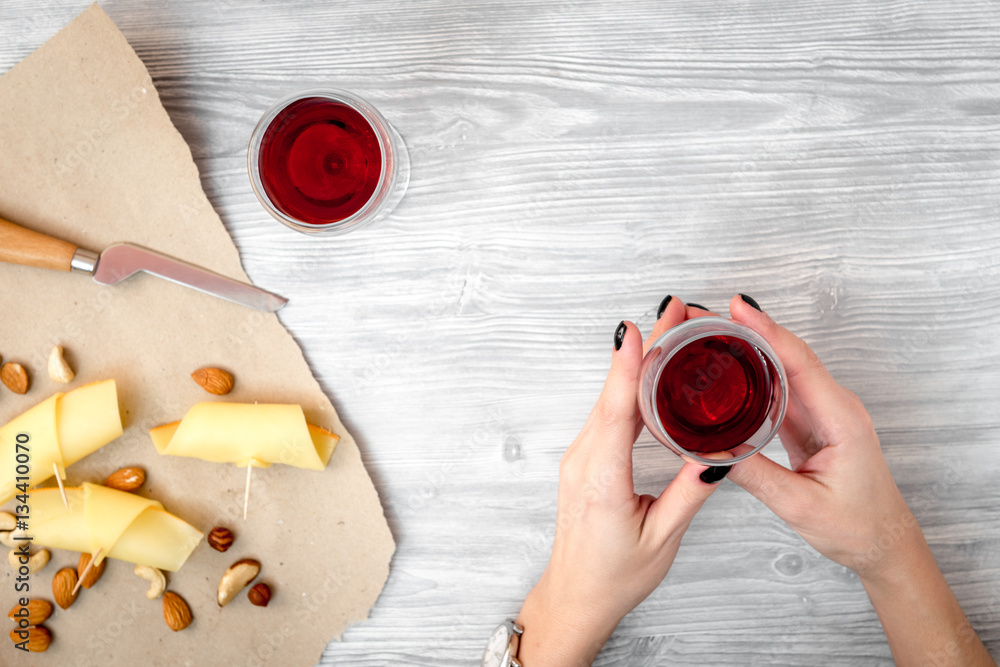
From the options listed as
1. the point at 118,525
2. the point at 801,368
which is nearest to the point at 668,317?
the point at 801,368

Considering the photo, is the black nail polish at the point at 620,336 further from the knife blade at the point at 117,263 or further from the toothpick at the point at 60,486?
the toothpick at the point at 60,486

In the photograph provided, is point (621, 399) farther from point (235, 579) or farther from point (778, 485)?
point (235, 579)

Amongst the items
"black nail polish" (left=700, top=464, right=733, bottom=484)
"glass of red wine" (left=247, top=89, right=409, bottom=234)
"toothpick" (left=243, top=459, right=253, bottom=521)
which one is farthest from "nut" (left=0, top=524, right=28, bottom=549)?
"black nail polish" (left=700, top=464, right=733, bottom=484)

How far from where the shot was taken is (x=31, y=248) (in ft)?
2.98

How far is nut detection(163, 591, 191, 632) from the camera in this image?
0.94 meters

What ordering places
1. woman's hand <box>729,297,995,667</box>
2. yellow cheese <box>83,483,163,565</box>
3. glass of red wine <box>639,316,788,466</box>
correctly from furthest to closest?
yellow cheese <box>83,483,163,565</box>
woman's hand <box>729,297,995,667</box>
glass of red wine <box>639,316,788,466</box>

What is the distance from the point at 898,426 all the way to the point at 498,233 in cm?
69

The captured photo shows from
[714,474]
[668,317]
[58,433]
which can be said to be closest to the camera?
[714,474]

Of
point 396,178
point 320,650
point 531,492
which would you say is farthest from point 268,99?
point 320,650

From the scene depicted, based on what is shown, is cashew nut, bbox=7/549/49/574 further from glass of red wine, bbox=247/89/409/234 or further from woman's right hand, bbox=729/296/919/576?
woman's right hand, bbox=729/296/919/576

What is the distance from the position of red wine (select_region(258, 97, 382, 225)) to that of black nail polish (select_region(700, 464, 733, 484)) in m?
0.56

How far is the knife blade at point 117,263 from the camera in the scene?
91 cm

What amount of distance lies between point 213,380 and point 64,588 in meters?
0.39

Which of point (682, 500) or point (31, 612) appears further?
point (31, 612)
